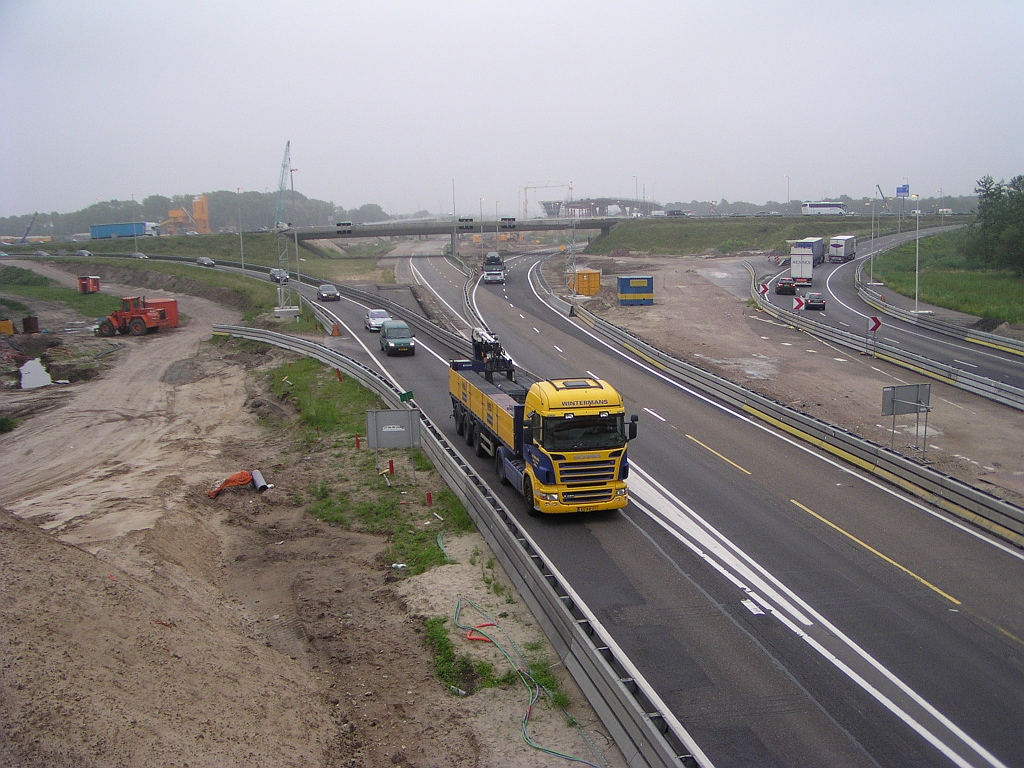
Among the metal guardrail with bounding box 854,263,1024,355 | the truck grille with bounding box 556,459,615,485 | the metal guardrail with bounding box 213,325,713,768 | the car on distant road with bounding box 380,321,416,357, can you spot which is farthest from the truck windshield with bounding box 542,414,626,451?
the metal guardrail with bounding box 854,263,1024,355

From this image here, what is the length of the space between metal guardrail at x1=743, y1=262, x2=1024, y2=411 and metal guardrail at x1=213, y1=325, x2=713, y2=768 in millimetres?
22241

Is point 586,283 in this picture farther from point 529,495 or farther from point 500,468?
point 529,495

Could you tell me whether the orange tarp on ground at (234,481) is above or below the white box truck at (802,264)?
below

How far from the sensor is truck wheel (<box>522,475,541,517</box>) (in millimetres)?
18422

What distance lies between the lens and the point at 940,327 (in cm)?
4738

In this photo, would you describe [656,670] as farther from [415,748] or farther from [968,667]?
[968,667]

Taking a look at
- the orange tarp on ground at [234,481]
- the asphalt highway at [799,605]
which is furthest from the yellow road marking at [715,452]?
the orange tarp on ground at [234,481]

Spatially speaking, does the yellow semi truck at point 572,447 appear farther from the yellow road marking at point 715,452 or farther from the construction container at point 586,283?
the construction container at point 586,283

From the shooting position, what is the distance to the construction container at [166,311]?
60.7 meters

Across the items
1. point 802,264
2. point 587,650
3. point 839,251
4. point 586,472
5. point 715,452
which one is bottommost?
point 715,452

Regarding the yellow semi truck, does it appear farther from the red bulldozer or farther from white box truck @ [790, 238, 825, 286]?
white box truck @ [790, 238, 825, 286]

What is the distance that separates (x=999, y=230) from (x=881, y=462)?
5991 centimetres

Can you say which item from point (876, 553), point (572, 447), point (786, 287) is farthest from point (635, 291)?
point (876, 553)

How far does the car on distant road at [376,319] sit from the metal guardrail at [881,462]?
22.1 meters
